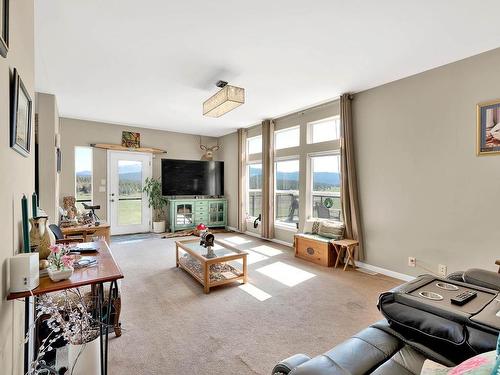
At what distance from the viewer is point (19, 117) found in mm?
1245

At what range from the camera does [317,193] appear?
4656 mm

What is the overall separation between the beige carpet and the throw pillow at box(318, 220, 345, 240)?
1.81 ft

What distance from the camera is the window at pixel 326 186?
170 inches

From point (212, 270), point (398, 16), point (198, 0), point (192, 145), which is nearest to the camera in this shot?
point (198, 0)

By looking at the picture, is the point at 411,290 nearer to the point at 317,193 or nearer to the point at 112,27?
the point at 112,27

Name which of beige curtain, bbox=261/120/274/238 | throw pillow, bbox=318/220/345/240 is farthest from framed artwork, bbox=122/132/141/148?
throw pillow, bbox=318/220/345/240

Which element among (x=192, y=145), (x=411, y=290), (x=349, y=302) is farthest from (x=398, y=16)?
(x=192, y=145)

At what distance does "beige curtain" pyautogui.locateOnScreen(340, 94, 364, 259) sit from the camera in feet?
12.5

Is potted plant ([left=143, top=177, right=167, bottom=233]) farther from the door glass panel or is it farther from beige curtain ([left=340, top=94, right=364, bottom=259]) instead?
beige curtain ([left=340, top=94, right=364, bottom=259])

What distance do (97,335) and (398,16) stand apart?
3.20 m

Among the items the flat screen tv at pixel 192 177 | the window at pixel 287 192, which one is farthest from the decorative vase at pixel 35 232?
the flat screen tv at pixel 192 177

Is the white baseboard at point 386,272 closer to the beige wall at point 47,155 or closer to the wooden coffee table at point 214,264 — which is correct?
the wooden coffee table at point 214,264

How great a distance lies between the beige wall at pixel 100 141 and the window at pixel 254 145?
179cm

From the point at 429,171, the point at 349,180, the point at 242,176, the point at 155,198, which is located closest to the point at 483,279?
the point at 429,171
